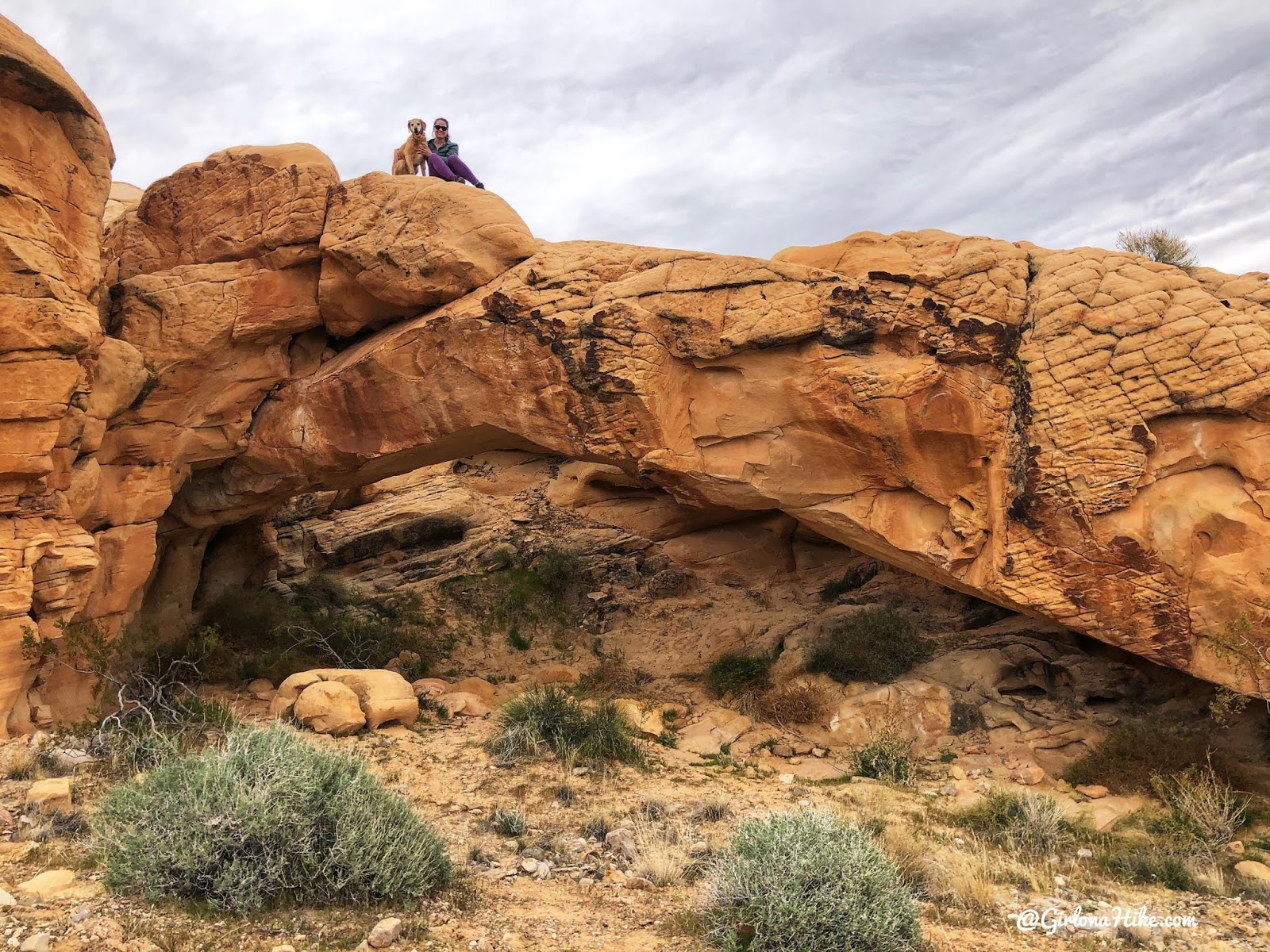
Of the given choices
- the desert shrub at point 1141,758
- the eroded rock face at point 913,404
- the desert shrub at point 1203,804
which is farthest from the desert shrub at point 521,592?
the desert shrub at point 1203,804

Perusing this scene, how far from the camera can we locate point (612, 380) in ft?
34.3

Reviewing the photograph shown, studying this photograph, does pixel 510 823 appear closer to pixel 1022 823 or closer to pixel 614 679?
pixel 1022 823

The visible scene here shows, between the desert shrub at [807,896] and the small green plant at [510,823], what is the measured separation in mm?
2191

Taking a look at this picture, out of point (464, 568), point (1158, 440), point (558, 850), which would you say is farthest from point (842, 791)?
point (464, 568)

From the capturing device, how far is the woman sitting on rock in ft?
42.9

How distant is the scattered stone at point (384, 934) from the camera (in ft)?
15.8

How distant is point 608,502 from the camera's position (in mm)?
18641

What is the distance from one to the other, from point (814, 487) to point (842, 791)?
3.64m

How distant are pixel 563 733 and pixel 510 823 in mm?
2578

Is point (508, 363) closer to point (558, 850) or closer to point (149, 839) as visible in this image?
point (558, 850)

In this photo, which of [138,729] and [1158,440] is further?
[138,729]

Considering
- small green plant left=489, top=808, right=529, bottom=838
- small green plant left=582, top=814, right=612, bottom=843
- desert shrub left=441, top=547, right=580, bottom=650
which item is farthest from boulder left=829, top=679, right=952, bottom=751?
desert shrub left=441, top=547, right=580, bottom=650

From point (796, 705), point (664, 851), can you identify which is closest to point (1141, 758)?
point (796, 705)

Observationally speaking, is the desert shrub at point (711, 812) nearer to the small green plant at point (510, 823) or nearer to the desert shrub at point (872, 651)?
the small green plant at point (510, 823)
